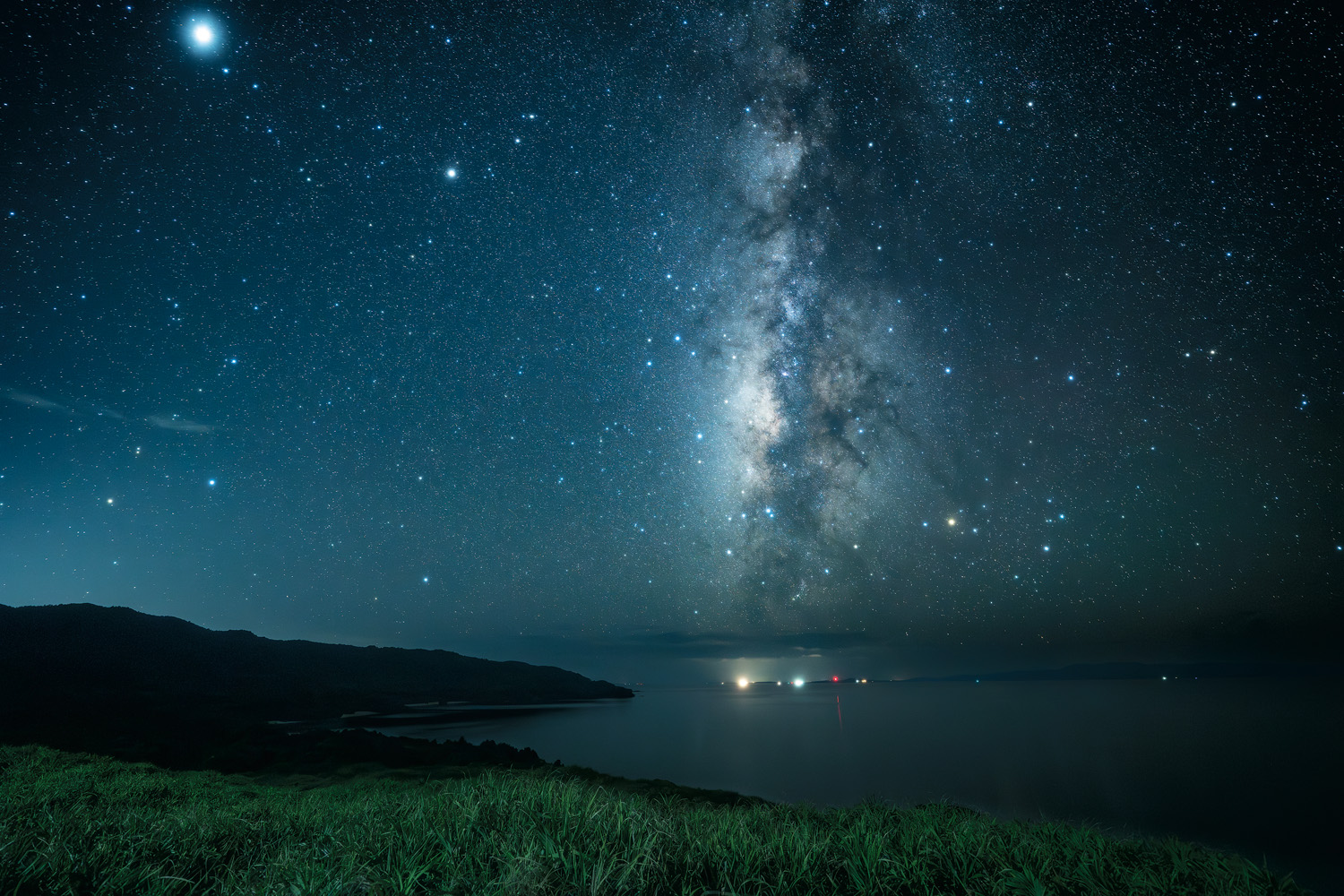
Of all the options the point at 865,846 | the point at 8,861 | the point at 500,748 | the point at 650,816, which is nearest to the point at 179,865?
the point at 8,861

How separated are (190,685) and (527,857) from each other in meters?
81.1

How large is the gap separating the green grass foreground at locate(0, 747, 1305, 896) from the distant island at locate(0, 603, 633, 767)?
53.0 feet

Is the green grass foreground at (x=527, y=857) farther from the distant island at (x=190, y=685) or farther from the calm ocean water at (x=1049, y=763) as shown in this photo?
the distant island at (x=190, y=685)

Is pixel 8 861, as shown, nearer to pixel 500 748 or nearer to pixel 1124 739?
pixel 500 748

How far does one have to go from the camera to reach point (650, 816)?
4.34 meters

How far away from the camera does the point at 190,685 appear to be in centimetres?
6078

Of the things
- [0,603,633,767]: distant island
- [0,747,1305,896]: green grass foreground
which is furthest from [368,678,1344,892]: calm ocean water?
[0,603,633,767]: distant island

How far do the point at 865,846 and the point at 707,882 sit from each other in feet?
4.01

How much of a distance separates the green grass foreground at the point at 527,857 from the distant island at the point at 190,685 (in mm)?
16157

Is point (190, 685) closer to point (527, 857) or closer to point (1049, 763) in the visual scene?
point (1049, 763)

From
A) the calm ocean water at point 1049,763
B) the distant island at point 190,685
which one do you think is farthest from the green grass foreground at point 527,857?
the distant island at point 190,685

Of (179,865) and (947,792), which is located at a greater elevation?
(179,865)

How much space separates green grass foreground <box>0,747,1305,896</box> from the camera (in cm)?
311

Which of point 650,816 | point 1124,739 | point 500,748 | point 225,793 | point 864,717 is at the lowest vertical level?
point 864,717
